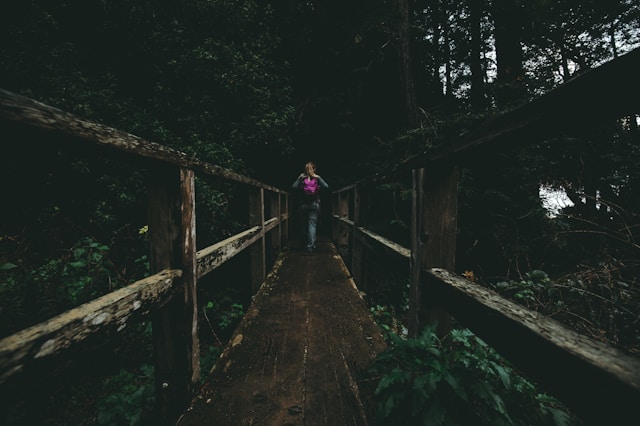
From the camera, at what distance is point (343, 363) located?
5.09 ft

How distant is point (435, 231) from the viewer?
4.37ft

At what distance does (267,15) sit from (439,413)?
9008 millimetres

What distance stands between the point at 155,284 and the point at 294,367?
90cm

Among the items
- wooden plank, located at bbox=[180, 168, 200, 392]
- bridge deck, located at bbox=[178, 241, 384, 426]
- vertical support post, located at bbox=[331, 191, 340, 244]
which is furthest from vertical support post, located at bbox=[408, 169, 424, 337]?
vertical support post, located at bbox=[331, 191, 340, 244]

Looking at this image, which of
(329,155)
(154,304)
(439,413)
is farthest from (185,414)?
(329,155)

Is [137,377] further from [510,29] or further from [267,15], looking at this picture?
[510,29]

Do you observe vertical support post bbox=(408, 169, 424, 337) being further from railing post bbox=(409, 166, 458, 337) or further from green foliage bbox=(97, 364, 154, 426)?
green foliage bbox=(97, 364, 154, 426)

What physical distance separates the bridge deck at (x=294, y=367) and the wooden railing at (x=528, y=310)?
0.52 meters

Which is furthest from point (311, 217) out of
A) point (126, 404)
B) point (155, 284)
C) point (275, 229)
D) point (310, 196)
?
point (155, 284)

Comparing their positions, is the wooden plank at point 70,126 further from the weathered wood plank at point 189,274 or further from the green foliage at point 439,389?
the green foliage at point 439,389

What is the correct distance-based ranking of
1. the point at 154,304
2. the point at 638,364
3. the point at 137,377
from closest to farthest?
the point at 638,364, the point at 154,304, the point at 137,377

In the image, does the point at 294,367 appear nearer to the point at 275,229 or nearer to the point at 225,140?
the point at 275,229

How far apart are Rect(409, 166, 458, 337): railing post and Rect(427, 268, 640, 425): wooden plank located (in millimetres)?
400

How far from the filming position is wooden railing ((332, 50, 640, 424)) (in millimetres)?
520
